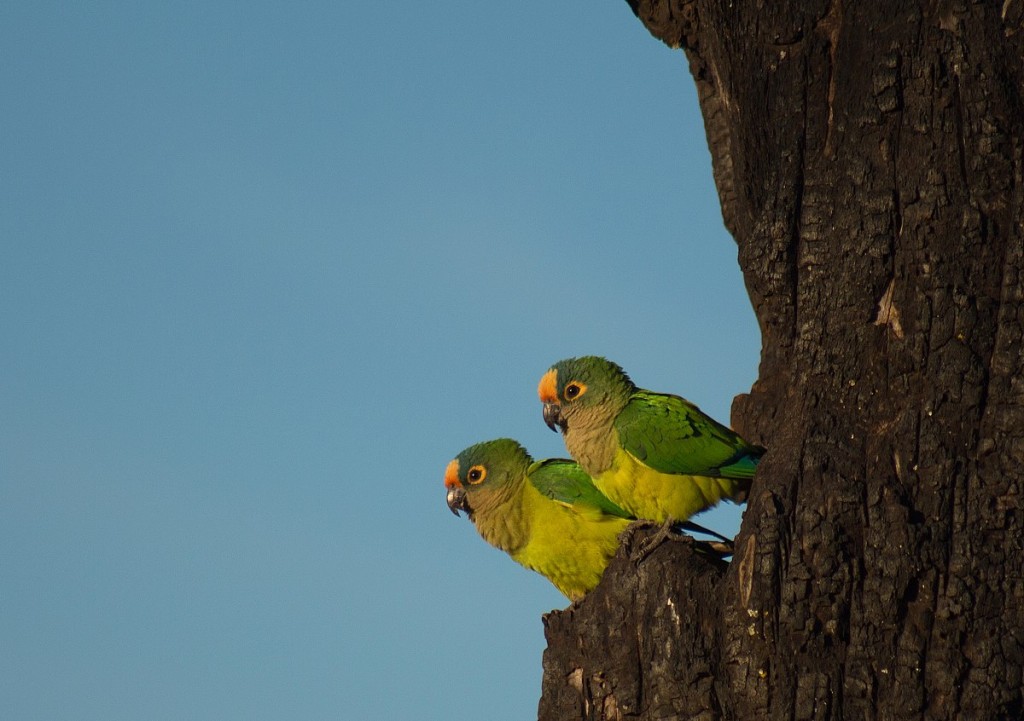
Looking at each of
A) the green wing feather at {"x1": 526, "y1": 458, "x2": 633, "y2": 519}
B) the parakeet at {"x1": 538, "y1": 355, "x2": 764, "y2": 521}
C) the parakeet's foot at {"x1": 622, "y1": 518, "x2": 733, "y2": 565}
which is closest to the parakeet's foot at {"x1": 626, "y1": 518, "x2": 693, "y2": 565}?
the parakeet's foot at {"x1": 622, "y1": 518, "x2": 733, "y2": 565}

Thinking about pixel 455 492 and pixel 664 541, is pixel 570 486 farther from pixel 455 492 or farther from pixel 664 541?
pixel 664 541

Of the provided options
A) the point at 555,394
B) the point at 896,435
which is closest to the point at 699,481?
the point at 555,394

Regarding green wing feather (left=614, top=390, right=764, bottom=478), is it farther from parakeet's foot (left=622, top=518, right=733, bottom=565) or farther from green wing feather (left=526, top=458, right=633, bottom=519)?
green wing feather (left=526, top=458, right=633, bottom=519)

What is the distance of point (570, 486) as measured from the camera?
8734 mm

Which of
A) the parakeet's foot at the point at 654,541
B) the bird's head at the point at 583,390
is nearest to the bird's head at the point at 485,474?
the bird's head at the point at 583,390

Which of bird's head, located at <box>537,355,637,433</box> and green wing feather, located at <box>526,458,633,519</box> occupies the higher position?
bird's head, located at <box>537,355,637,433</box>

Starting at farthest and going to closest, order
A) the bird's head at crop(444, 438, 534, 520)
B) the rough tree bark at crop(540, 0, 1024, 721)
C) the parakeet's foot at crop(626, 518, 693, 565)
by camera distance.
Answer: the bird's head at crop(444, 438, 534, 520), the parakeet's foot at crop(626, 518, 693, 565), the rough tree bark at crop(540, 0, 1024, 721)

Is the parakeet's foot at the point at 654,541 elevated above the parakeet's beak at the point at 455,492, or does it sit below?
below

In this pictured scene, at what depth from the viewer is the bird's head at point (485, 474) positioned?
29.9 ft

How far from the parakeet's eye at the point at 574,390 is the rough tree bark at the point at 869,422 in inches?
73.1

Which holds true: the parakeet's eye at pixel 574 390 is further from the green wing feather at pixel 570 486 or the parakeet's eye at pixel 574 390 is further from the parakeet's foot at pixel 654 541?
the parakeet's foot at pixel 654 541

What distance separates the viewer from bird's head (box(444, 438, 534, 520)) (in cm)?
911

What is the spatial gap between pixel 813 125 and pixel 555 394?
296 centimetres

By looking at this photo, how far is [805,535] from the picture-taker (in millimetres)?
5719
